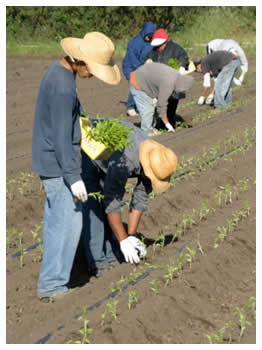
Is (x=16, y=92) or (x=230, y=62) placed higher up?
(x=230, y=62)

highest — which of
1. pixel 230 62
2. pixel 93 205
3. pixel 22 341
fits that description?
pixel 230 62

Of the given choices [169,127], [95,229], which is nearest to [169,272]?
[95,229]

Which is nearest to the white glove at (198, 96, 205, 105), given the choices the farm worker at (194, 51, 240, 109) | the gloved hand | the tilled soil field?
the farm worker at (194, 51, 240, 109)

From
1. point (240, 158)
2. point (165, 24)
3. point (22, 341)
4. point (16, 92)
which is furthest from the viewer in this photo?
point (165, 24)

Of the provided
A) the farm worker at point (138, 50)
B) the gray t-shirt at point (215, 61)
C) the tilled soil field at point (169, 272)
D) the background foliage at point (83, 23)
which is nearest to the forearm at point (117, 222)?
the tilled soil field at point (169, 272)

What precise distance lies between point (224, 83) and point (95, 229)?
20.8 ft

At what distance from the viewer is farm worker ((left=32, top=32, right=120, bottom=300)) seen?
350cm

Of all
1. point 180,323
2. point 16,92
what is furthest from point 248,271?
point 16,92

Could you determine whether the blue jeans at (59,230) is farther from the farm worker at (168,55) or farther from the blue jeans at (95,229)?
the farm worker at (168,55)

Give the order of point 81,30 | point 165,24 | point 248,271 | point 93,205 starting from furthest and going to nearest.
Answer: point 165,24
point 81,30
point 248,271
point 93,205

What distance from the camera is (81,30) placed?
17.4 metres

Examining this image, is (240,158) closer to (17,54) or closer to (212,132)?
(212,132)

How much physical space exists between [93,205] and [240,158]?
3650 mm
